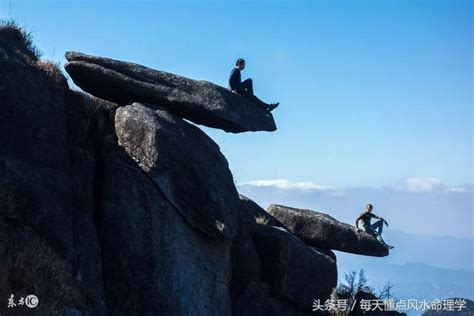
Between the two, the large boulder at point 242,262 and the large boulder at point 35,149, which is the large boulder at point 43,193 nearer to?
the large boulder at point 35,149

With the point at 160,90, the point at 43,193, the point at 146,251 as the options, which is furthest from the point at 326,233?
the point at 43,193

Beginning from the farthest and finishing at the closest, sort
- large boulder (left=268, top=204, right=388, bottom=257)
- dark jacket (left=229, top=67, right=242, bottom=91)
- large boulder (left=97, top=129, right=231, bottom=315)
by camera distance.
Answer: large boulder (left=268, top=204, right=388, bottom=257)
dark jacket (left=229, top=67, right=242, bottom=91)
large boulder (left=97, top=129, right=231, bottom=315)

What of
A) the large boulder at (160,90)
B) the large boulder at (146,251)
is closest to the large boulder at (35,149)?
the large boulder at (146,251)

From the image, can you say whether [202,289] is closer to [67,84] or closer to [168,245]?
[168,245]

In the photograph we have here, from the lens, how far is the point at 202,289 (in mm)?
17234

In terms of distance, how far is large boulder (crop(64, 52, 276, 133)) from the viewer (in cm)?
1880

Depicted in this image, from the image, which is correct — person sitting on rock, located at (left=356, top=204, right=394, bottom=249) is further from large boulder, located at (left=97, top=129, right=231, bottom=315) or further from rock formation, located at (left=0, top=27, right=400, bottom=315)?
large boulder, located at (left=97, top=129, right=231, bottom=315)

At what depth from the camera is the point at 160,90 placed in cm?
1894

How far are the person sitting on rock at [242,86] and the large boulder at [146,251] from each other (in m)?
4.98

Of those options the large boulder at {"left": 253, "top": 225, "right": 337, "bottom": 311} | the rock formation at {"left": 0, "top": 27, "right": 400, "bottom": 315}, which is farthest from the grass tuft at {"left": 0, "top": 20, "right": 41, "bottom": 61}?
the large boulder at {"left": 253, "top": 225, "right": 337, "bottom": 311}

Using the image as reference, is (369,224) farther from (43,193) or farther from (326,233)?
(43,193)

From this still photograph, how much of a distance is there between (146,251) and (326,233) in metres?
11.9

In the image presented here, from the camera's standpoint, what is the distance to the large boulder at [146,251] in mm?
16016

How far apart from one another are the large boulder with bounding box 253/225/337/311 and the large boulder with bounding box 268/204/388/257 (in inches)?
123
